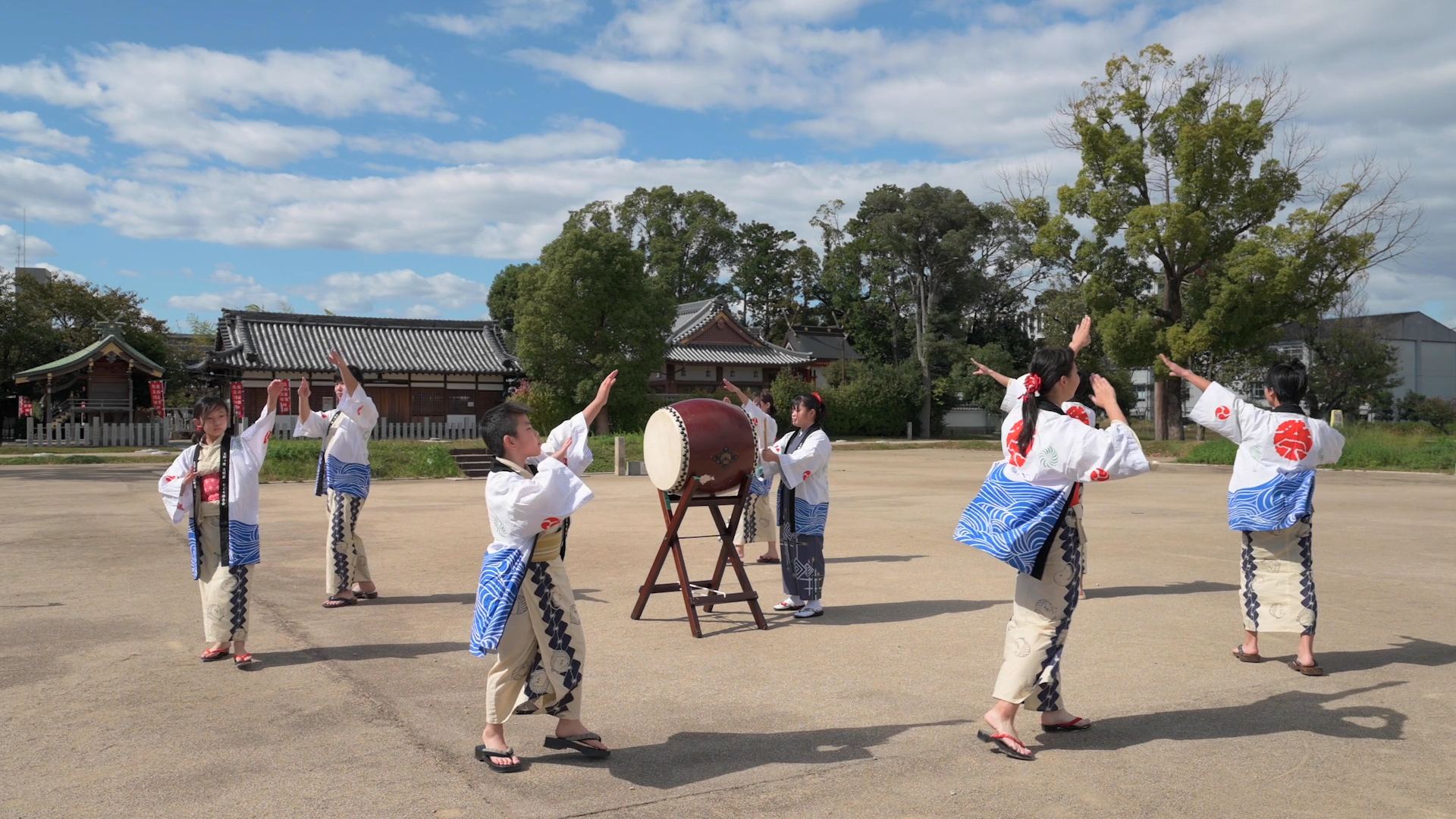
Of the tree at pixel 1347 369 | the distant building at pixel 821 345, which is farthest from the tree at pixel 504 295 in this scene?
the tree at pixel 1347 369

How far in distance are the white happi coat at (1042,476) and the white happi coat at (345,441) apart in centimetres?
538

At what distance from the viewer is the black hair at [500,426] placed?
4.34m

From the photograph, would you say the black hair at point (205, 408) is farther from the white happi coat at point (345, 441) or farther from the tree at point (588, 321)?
the tree at point (588, 321)

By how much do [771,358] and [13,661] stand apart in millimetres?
44287

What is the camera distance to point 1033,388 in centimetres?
466

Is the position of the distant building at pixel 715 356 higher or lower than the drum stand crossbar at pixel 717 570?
higher

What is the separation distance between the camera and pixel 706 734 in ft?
15.7

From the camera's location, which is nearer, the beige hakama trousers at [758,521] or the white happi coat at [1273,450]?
the white happi coat at [1273,450]

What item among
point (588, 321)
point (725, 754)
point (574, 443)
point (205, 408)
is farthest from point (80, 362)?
point (725, 754)

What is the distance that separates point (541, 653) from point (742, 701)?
4.62 ft

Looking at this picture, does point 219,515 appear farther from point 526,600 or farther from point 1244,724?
point 1244,724

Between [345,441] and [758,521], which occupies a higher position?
[345,441]

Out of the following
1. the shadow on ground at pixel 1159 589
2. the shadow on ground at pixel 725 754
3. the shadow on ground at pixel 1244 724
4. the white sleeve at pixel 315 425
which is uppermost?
the white sleeve at pixel 315 425

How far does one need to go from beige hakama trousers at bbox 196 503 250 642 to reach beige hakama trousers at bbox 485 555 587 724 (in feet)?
8.36
